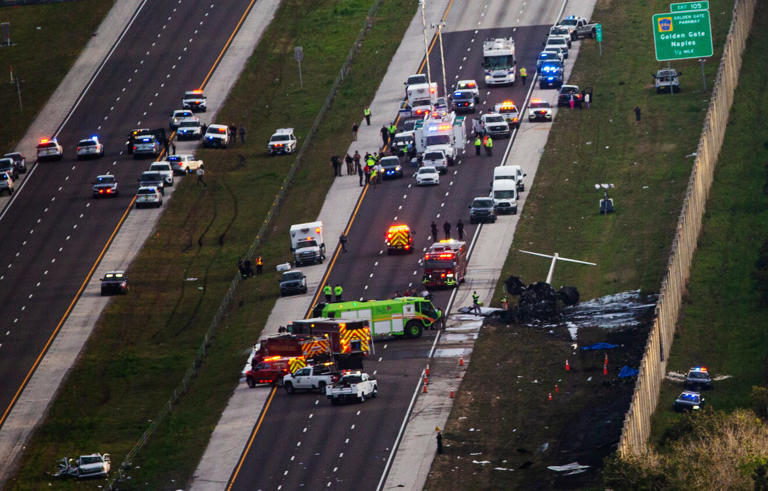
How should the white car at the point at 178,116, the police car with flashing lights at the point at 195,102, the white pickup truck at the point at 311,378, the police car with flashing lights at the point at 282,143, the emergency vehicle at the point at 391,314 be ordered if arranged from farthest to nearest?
1. the police car with flashing lights at the point at 195,102
2. the white car at the point at 178,116
3. the police car with flashing lights at the point at 282,143
4. the emergency vehicle at the point at 391,314
5. the white pickup truck at the point at 311,378

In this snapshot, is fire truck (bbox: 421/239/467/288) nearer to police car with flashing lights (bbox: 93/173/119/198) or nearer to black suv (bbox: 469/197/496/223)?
black suv (bbox: 469/197/496/223)

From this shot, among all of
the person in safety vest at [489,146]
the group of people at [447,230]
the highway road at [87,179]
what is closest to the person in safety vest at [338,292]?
the group of people at [447,230]

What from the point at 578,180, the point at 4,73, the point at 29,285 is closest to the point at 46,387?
the point at 29,285

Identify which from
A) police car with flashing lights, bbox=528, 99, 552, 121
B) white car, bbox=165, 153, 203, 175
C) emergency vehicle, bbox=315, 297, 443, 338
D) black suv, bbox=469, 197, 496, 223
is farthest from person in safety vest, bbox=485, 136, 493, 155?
emergency vehicle, bbox=315, 297, 443, 338

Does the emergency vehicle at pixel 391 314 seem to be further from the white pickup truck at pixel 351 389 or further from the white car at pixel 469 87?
the white car at pixel 469 87

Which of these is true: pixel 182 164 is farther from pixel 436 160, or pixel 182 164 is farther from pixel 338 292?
pixel 338 292

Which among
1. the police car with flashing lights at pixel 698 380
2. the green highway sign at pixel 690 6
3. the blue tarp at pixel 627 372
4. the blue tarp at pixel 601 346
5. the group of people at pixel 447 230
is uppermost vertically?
the green highway sign at pixel 690 6
